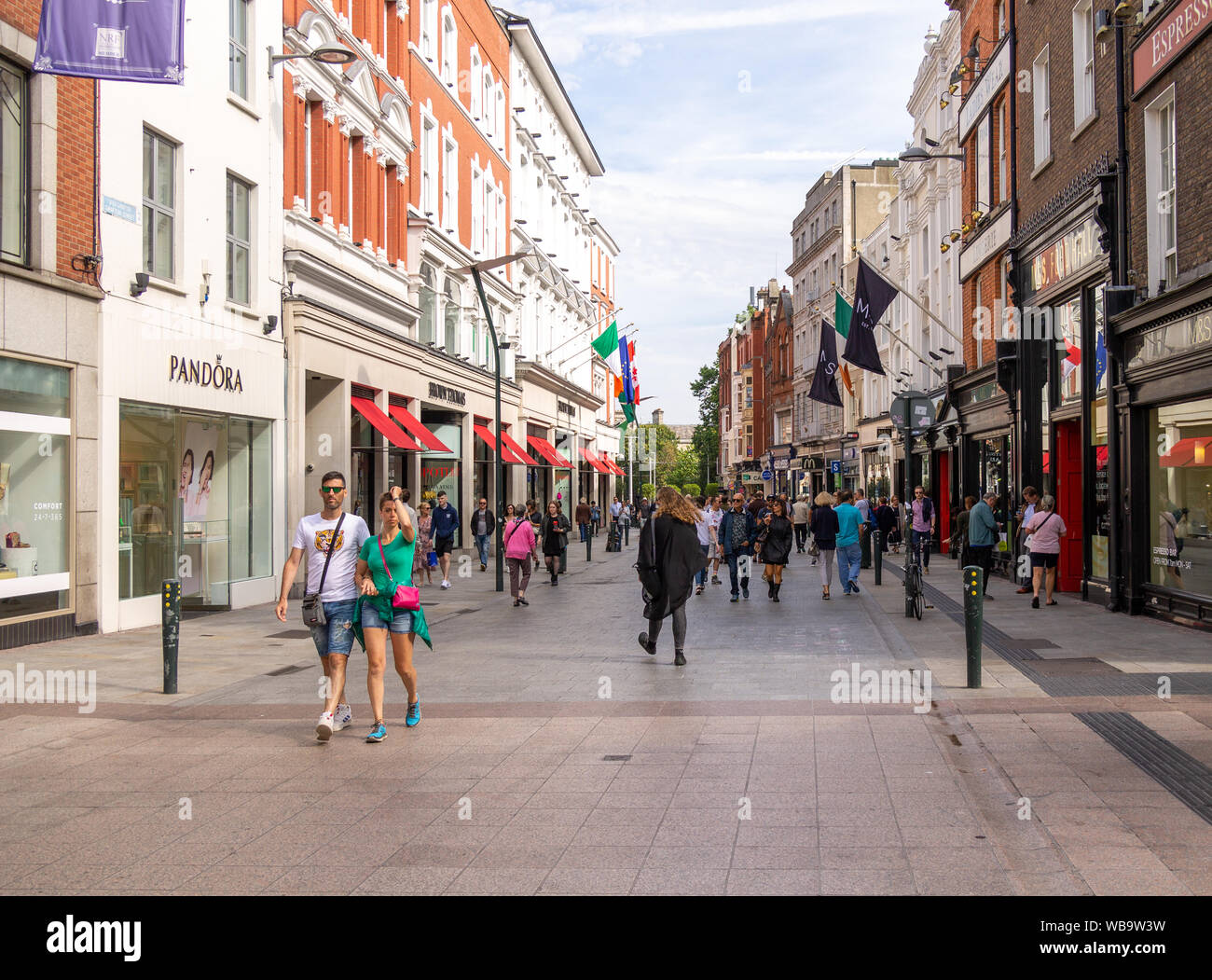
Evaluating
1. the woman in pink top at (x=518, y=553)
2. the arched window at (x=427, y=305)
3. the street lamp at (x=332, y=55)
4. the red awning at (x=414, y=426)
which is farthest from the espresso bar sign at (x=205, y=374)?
the arched window at (x=427, y=305)

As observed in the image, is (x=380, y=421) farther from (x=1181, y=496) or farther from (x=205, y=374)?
(x=1181, y=496)

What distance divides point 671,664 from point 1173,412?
292 inches

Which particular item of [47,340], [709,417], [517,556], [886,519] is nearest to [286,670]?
[47,340]

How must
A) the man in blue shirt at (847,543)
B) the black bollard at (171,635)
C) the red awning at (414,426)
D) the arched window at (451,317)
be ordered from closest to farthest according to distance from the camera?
1. the black bollard at (171,635)
2. the man in blue shirt at (847,543)
3. the red awning at (414,426)
4. the arched window at (451,317)

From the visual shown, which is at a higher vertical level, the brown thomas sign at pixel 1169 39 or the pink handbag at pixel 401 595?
the brown thomas sign at pixel 1169 39

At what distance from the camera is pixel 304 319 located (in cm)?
2020

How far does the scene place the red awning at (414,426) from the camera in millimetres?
25500

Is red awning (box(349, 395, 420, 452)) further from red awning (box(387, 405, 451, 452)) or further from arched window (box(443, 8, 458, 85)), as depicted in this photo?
arched window (box(443, 8, 458, 85))

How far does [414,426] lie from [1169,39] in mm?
16719

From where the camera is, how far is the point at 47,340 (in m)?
13.2

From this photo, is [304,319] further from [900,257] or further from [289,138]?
[900,257]

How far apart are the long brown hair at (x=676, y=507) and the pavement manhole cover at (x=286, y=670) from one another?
4.15m

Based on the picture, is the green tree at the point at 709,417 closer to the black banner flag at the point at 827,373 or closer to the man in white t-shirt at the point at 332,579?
the black banner flag at the point at 827,373
